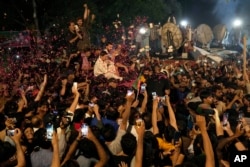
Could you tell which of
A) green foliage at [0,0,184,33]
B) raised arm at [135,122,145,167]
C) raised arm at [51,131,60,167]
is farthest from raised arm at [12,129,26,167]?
green foliage at [0,0,184,33]

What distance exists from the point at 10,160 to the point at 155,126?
235 centimetres

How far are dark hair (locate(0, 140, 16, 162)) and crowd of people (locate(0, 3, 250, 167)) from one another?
0.5 inches

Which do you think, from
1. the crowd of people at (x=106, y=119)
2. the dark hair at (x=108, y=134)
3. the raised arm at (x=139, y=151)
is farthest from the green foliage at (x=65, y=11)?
the raised arm at (x=139, y=151)

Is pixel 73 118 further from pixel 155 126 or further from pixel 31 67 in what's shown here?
pixel 31 67

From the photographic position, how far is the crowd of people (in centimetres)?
478

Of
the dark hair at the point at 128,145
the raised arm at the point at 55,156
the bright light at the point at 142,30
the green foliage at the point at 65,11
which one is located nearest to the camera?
the raised arm at the point at 55,156

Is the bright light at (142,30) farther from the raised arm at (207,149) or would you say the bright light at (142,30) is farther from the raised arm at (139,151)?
the raised arm at (139,151)

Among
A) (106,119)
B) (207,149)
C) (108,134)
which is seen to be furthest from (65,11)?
(207,149)

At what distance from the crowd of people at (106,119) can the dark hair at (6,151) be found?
1cm

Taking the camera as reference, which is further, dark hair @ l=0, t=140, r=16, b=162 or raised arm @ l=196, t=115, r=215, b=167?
dark hair @ l=0, t=140, r=16, b=162

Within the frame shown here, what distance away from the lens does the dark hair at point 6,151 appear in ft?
15.4

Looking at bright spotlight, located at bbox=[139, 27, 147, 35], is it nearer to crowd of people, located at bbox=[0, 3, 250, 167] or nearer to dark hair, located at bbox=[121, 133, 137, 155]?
crowd of people, located at bbox=[0, 3, 250, 167]

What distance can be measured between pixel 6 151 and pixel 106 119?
1898 mm

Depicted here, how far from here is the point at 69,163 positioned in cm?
448
